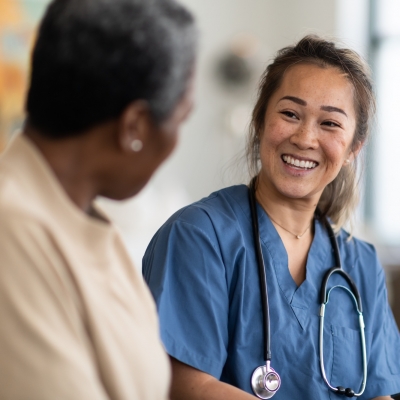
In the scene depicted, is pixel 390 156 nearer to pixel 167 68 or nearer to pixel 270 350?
pixel 270 350

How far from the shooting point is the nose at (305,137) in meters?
1.61

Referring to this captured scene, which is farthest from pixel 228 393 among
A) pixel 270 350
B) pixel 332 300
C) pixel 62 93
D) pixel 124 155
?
pixel 62 93

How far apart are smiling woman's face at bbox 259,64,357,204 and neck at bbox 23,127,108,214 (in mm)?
831

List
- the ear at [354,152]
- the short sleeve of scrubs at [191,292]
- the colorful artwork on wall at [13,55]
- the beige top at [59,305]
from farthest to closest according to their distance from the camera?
the colorful artwork on wall at [13,55]
the ear at [354,152]
the short sleeve of scrubs at [191,292]
the beige top at [59,305]

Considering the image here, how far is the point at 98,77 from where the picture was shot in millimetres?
799

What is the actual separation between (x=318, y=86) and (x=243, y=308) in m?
0.55

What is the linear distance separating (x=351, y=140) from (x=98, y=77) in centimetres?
104

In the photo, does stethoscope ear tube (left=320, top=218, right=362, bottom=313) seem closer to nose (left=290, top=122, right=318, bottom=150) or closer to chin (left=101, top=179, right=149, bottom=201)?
nose (left=290, top=122, right=318, bottom=150)

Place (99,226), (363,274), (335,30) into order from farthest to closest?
(335,30) < (363,274) < (99,226)

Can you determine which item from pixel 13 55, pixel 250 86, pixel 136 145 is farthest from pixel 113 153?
pixel 250 86

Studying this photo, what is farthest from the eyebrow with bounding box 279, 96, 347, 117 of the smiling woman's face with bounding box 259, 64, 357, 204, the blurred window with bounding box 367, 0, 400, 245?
the blurred window with bounding box 367, 0, 400, 245

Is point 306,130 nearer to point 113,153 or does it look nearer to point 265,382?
point 265,382

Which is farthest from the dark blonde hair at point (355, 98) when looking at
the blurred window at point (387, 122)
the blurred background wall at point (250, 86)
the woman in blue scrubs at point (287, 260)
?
the blurred window at point (387, 122)

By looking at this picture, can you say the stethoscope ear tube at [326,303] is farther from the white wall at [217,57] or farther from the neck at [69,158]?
the white wall at [217,57]
